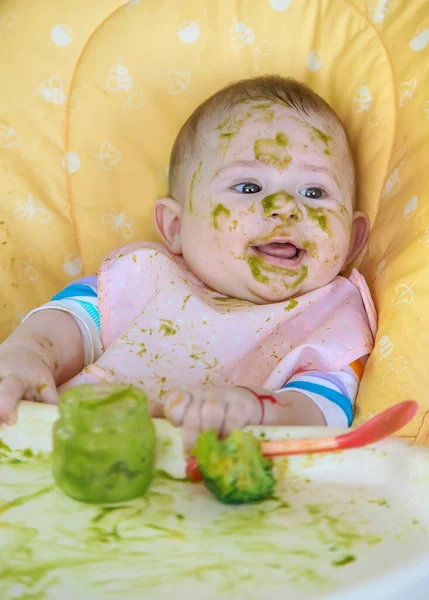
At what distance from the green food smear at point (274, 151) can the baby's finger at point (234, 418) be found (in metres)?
0.50

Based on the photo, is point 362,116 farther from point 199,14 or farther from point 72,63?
point 72,63

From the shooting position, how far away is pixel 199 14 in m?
1.43

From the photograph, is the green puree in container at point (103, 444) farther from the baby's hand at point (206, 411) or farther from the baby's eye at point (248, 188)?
the baby's eye at point (248, 188)

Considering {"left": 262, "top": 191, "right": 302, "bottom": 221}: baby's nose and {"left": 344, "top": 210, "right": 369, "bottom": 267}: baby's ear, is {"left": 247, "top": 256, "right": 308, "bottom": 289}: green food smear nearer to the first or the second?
{"left": 262, "top": 191, "right": 302, "bottom": 221}: baby's nose

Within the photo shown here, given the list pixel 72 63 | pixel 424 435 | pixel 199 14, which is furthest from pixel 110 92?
pixel 424 435

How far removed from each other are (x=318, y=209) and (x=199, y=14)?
20.8 inches

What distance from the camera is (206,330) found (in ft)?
3.91

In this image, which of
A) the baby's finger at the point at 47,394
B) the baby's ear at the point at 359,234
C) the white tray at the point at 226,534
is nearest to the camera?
the white tray at the point at 226,534

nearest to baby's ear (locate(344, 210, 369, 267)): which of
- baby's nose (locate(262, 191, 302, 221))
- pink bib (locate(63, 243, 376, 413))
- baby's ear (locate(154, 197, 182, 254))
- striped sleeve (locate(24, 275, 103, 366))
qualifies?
pink bib (locate(63, 243, 376, 413))

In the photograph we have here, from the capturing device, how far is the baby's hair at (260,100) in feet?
4.15

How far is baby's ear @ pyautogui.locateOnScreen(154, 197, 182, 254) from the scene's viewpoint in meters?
1.34

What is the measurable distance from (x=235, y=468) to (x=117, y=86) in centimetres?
96

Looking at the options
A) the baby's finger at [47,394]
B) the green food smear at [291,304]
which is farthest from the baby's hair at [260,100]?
the baby's finger at [47,394]

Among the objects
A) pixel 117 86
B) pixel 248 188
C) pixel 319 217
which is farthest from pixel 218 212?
pixel 117 86
